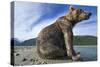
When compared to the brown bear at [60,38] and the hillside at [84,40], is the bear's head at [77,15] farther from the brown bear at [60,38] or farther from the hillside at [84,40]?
the hillside at [84,40]

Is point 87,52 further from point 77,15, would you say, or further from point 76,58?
point 77,15

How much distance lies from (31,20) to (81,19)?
67 centimetres

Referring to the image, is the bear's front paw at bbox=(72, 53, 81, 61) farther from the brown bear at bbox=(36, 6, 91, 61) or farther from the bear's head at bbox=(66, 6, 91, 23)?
the bear's head at bbox=(66, 6, 91, 23)

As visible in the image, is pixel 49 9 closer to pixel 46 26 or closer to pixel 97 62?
pixel 46 26

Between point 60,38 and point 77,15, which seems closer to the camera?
point 60,38

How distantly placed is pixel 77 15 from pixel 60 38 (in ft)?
1.24

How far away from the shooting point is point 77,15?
2.59 m

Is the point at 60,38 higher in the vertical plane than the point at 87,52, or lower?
higher

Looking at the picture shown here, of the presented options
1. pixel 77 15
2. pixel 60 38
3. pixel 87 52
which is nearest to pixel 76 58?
pixel 87 52

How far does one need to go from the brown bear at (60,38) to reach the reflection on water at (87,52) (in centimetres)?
7

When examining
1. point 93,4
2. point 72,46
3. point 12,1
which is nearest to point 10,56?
point 12,1

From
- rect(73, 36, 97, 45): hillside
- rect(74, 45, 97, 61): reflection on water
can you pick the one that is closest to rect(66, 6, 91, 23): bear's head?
rect(73, 36, 97, 45): hillside

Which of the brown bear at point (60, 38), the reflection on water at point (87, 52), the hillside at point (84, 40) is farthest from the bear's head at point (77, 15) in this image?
the reflection on water at point (87, 52)

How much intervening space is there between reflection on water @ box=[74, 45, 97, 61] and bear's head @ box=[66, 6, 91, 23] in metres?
0.36
